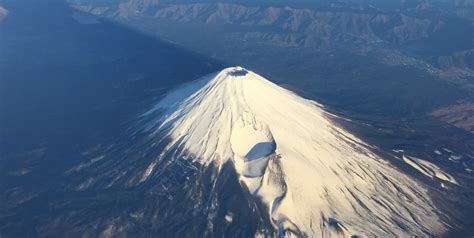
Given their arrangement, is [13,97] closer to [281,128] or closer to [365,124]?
[281,128]

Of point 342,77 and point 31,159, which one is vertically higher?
point 342,77

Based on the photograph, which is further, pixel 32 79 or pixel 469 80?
pixel 469 80

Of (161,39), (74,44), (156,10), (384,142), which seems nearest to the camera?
(384,142)

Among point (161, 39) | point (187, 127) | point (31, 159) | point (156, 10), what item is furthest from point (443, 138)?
point (156, 10)

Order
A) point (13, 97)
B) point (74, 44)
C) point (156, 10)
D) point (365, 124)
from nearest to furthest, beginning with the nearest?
Answer: 1. point (365, 124)
2. point (13, 97)
3. point (74, 44)
4. point (156, 10)

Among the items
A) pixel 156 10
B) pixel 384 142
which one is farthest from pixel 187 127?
pixel 156 10

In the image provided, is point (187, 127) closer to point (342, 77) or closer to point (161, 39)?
point (342, 77)
